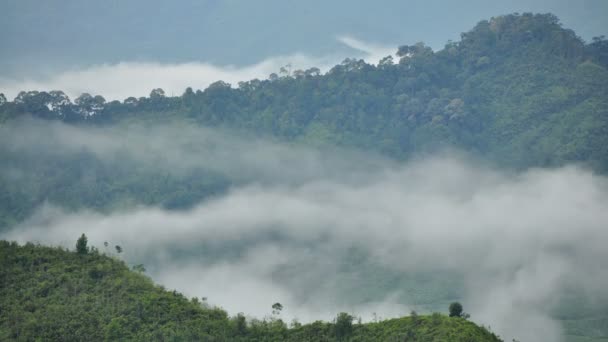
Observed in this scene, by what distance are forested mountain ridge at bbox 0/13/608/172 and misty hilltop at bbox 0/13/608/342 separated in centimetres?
32

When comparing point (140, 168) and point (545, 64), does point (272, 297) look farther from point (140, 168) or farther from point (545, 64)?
point (545, 64)

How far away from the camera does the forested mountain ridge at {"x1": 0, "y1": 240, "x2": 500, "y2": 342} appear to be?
4800 centimetres

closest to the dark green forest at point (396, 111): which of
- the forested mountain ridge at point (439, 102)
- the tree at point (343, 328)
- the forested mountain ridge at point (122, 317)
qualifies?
the forested mountain ridge at point (439, 102)

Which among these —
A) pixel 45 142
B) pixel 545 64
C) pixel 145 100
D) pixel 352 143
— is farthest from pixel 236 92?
pixel 545 64

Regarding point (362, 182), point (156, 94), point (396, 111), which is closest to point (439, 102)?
point (396, 111)

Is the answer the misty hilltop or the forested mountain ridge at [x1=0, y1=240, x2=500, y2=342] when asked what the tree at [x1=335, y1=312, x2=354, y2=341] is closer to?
the forested mountain ridge at [x1=0, y1=240, x2=500, y2=342]

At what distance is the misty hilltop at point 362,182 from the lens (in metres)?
92.5

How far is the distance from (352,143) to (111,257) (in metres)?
69.8

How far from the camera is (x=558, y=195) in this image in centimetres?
10856

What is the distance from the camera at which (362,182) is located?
121 meters

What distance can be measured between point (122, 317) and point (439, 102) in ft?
285

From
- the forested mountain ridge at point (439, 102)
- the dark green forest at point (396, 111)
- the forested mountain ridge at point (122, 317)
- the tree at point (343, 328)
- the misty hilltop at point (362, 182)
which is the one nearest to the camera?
the forested mountain ridge at point (122, 317)

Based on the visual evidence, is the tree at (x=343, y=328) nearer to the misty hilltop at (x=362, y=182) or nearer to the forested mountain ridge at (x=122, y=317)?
the forested mountain ridge at (x=122, y=317)

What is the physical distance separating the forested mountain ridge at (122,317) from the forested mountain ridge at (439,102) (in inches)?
2797
